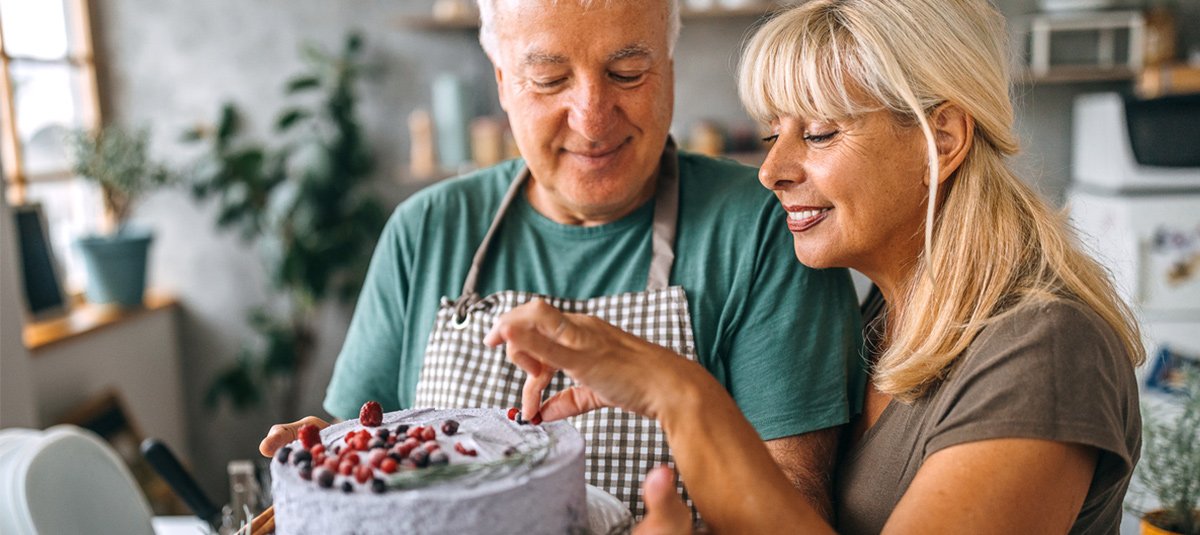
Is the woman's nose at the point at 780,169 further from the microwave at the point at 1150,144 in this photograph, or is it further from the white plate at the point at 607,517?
the microwave at the point at 1150,144

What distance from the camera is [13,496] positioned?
51.1 inches

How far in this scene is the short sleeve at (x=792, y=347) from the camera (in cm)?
117

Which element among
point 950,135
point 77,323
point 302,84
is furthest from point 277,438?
point 302,84

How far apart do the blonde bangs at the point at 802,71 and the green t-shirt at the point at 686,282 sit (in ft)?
0.63

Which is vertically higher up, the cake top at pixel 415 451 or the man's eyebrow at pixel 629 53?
the man's eyebrow at pixel 629 53

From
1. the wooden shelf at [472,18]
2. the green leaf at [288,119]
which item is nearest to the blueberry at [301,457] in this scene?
the green leaf at [288,119]

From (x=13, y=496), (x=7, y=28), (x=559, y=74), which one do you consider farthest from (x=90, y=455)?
(x=7, y=28)

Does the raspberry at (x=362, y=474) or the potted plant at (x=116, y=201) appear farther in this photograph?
the potted plant at (x=116, y=201)

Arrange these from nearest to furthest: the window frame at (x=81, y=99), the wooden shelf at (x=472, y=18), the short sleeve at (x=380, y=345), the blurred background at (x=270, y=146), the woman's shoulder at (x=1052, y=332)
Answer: the woman's shoulder at (x=1052, y=332)
the short sleeve at (x=380, y=345)
the window frame at (x=81, y=99)
the blurred background at (x=270, y=146)
the wooden shelf at (x=472, y=18)

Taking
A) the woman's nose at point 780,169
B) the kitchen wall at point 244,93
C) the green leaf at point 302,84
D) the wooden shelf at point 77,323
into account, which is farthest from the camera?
the kitchen wall at point 244,93

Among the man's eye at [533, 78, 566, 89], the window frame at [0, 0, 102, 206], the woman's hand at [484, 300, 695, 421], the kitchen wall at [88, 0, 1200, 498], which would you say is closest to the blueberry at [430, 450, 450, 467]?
the woman's hand at [484, 300, 695, 421]

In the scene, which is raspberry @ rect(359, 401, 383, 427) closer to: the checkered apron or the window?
the checkered apron

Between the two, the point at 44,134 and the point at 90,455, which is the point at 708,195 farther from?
the point at 44,134

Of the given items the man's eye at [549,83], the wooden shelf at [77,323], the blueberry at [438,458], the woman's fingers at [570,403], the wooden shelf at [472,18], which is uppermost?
the wooden shelf at [472,18]
